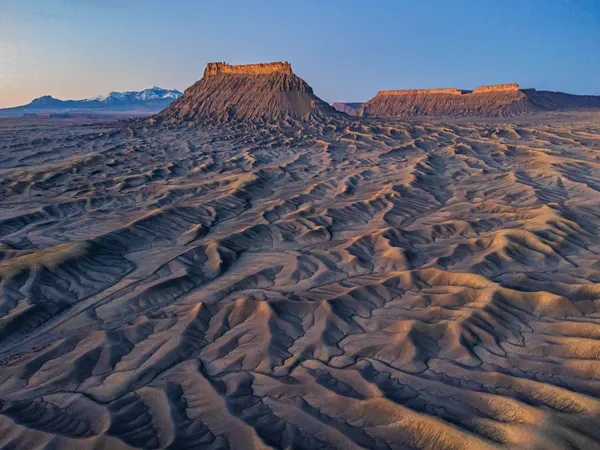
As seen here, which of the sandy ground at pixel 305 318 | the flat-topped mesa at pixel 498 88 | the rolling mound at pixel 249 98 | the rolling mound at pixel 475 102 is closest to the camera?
the sandy ground at pixel 305 318

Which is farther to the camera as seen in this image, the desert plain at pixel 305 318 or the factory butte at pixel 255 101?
the factory butte at pixel 255 101

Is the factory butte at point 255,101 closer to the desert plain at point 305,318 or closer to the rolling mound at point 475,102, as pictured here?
the rolling mound at point 475,102

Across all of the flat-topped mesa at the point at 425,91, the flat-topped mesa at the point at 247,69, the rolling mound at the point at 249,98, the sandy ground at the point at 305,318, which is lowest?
the sandy ground at the point at 305,318

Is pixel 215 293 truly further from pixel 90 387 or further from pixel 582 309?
pixel 582 309

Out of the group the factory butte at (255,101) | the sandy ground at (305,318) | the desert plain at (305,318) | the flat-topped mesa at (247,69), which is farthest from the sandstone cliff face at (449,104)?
the sandy ground at (305,318)

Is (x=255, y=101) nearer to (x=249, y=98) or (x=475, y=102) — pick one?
(x=249, y=98)

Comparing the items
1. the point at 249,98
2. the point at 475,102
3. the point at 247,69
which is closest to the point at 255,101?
the point at 249,98

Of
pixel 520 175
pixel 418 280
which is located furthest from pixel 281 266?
pixel 520 175
